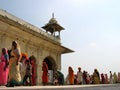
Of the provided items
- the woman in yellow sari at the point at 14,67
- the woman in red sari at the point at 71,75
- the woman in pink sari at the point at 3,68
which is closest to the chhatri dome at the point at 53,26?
the woman in red sari at the point at 71,75

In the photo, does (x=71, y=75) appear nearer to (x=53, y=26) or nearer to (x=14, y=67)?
(x=14, y=67)

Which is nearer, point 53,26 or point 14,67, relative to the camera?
point 14,67

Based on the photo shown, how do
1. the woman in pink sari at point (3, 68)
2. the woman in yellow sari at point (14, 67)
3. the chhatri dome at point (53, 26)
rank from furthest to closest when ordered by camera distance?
the chhatri dome at point (53, 26)
the woman in pink sari at point (3, 68)
the woman in yellow sari at point (14, 67)

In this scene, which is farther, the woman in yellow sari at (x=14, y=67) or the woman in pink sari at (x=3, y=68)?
the woman in pink sari at (x=3, y=68)

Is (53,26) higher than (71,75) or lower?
higher

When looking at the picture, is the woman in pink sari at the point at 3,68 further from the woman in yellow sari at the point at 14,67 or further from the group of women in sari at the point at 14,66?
the woman in yellow sari at the point at 14,67

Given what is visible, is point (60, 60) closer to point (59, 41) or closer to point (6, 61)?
point (59, 41)

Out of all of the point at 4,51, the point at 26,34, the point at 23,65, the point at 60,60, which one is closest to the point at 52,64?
the point at 60,60

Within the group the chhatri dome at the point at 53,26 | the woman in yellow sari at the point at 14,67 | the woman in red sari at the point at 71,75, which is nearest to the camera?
the woman in yellow sari at the point at 14,67

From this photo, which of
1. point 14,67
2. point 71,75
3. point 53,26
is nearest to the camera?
point 14,67

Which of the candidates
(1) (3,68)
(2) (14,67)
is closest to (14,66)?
(2) (14,67)

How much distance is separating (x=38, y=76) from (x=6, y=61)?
40.2 feet

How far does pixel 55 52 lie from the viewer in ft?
76.0

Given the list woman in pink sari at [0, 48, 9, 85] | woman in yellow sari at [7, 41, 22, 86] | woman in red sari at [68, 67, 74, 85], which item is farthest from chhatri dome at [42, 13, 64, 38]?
woman in yellow sari at [7, 41, 22, 86]
